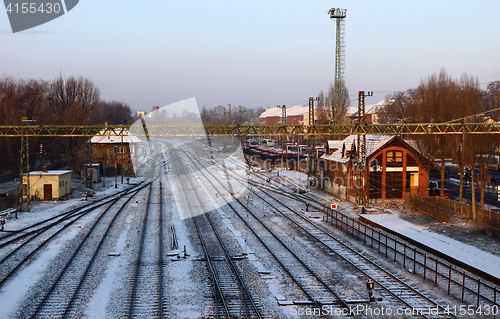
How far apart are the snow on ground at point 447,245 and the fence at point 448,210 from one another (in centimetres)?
279

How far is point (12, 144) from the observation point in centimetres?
4688

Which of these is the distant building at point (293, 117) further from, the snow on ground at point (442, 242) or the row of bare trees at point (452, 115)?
the snow on ground at point (442, 242)

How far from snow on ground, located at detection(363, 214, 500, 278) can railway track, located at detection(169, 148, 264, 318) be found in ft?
30.9

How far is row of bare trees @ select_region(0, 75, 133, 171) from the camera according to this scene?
1847 inches

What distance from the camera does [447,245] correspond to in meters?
18.1

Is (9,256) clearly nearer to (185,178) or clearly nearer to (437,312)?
(437,312)

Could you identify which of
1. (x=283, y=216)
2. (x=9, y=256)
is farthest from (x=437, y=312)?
(x=9, y=256)

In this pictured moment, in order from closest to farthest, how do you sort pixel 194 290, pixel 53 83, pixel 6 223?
pixel 194 290 < pixel 6 223 < pixel 53 83

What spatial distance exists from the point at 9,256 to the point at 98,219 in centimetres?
761

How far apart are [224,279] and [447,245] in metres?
11.3

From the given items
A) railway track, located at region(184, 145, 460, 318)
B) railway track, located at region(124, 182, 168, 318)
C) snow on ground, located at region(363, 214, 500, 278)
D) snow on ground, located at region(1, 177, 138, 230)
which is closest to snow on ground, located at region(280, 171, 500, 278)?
snow on ground, located at region(363, 214, 500, 278)

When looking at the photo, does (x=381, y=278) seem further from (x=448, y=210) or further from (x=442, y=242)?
(x=448, y=210)

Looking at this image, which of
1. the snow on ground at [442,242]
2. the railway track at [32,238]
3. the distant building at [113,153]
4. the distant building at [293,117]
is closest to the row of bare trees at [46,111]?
the distant building at [113,153]

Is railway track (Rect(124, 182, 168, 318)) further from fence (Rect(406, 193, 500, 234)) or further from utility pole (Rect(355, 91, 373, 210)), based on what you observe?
fence (Rect(406, 193, 500, 234))
